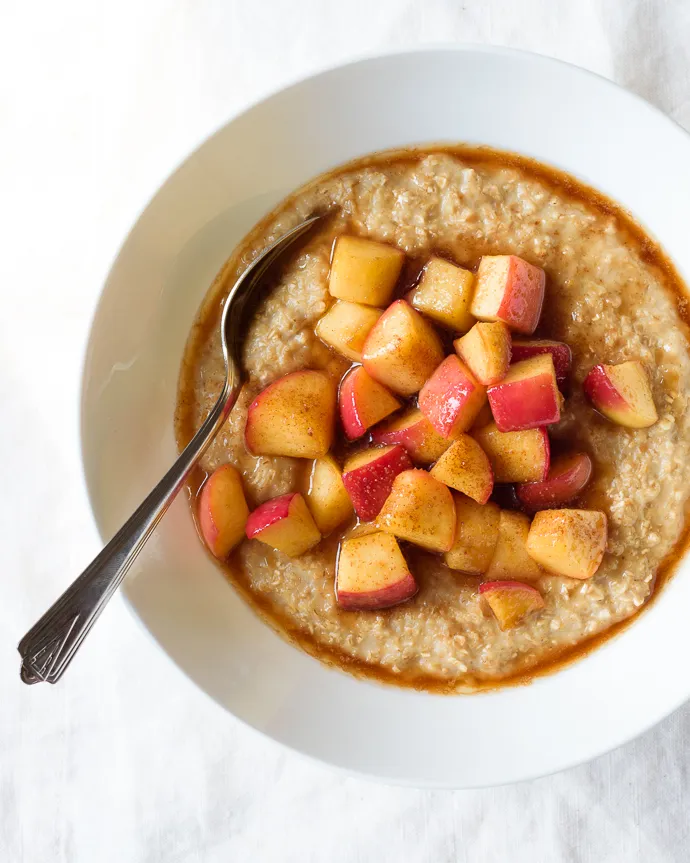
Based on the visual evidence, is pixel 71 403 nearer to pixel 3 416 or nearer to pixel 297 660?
pixel 3 416

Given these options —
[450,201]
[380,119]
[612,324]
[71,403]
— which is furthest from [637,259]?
[71,403]

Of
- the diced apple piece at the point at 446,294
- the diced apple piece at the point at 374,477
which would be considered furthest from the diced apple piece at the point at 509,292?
the diced apple piece at the point at 374,477

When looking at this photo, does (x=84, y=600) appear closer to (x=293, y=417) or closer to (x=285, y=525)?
(x=285, y=525)

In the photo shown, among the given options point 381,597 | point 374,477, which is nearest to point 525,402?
point 374,477

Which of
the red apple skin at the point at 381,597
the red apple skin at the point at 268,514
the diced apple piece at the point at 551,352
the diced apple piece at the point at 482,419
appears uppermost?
the diced apple piece at the point at 551,352

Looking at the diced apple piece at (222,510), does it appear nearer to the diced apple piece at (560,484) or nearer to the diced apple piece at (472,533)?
the diced apple piece at (472,533)

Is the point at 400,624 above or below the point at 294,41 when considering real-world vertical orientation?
below
